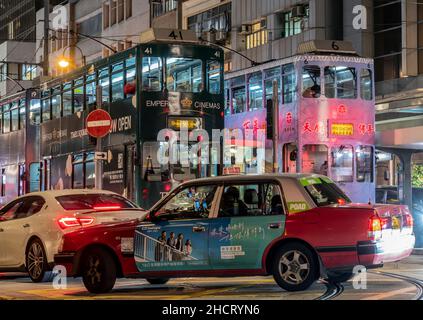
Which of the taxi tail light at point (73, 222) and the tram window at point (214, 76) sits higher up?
the tram window at point (214, 76)

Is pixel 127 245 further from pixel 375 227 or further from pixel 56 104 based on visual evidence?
pixel 56 104

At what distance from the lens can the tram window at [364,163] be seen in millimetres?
25281

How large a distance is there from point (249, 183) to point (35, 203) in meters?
5.04

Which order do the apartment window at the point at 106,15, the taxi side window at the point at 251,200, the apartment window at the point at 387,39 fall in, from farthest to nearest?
the apartment window at the point at 106,15 < the apartment window at the point at 387,39 < the taxi side window at the point at 251,200

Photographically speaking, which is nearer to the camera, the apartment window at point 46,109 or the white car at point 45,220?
the white car at point 45,220

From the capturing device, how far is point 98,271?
12648mm

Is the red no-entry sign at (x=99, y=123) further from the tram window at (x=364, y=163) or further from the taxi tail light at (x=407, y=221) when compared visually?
the taxi tail light at (x=407, y=221)

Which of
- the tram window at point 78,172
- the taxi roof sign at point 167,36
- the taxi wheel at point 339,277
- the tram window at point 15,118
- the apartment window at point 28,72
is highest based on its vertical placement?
the apartment window at point 28,72

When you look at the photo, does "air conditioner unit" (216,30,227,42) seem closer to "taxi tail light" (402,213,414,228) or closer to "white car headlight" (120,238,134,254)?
"taxi tail light" (402,213,414,228)

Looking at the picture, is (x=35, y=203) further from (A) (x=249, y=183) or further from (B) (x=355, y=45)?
(B) (x=355, y=45)

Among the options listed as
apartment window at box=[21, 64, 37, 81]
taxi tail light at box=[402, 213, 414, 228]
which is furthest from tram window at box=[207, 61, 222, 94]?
apartment window at box=[21, 64, 37, 81]

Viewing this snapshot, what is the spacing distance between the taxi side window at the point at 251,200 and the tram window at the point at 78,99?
14.4m

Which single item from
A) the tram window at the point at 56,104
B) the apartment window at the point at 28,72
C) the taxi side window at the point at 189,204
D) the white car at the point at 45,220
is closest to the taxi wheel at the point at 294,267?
the taxi side window at the point at 189,204
